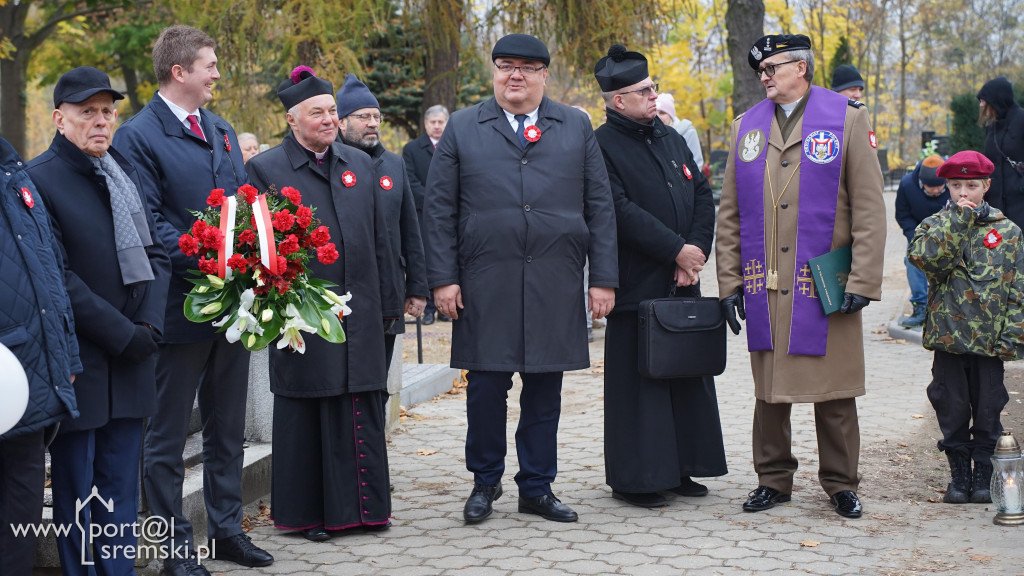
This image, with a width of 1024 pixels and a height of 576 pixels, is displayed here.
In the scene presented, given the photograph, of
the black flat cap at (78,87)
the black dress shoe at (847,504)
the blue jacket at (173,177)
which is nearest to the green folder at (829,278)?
the black dress shoe at (847,504)

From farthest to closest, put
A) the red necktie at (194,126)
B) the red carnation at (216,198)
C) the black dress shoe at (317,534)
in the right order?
the black dress shoe at (317,534)
the red necktie at (194,126)
the red carnation at (216,198)

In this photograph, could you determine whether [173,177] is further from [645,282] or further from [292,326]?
[645,282]

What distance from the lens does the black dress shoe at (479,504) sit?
17.6 feet

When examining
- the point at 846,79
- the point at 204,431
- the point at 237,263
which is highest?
the point at 846,79

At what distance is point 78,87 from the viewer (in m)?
3.91

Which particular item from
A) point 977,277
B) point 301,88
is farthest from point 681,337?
point 301,88

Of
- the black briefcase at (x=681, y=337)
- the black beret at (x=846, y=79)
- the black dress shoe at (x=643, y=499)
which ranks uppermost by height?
the black beret at (x=846, y=79)

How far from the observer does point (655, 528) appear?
524cm

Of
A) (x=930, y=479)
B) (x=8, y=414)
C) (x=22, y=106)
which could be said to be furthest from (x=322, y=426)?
(x=22, y=106)

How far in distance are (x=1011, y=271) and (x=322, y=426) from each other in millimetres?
3260

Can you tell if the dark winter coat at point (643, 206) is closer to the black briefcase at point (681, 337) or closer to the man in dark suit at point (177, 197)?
the black briefcase at point (681, 337)

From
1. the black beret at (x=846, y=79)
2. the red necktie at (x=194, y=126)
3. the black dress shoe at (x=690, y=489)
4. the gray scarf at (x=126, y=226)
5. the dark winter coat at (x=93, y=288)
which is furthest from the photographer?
the black beret at (x=846, y=79)

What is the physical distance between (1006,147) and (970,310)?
3.85 m

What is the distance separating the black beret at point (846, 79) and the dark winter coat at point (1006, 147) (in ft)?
3.01
